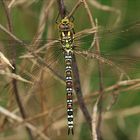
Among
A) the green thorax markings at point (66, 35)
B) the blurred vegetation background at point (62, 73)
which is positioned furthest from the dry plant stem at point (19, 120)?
the green thorax markings at point (66, 35)

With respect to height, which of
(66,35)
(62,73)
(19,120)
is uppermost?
(66,35)

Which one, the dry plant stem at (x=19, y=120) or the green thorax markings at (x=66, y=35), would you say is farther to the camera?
the dry plant stem at (x=19, y=120)

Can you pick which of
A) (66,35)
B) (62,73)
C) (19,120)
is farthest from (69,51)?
(19,120)

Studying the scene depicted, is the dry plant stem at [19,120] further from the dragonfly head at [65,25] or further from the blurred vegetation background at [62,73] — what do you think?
the dragonfly head at [65,25]

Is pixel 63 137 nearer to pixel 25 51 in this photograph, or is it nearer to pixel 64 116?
pixel 64 116

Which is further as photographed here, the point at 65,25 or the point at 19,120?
the point at 19,120

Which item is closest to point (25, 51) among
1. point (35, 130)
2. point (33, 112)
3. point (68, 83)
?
point (68, 83)

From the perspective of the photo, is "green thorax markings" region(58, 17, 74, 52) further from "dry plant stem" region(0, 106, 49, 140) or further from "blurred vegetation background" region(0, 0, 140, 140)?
"dry plant stem" region(0, 106, 49, 140)

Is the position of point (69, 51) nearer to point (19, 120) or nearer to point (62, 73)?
point (62, 73)
